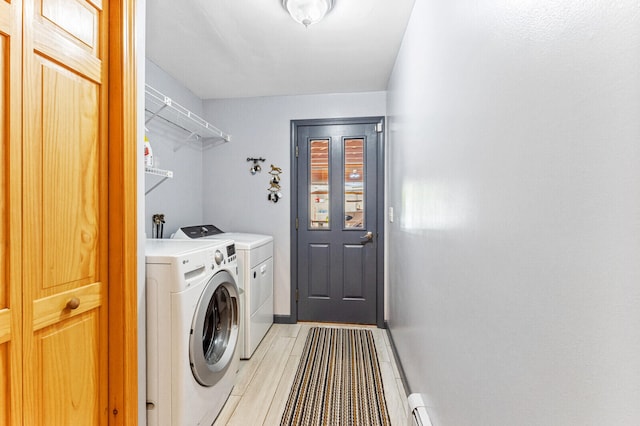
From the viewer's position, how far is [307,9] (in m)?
1.74


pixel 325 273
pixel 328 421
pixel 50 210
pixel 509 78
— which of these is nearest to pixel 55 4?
pixel 50 210

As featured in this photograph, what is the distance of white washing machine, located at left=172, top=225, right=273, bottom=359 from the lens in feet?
8.24

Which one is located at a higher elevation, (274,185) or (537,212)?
(274,185)

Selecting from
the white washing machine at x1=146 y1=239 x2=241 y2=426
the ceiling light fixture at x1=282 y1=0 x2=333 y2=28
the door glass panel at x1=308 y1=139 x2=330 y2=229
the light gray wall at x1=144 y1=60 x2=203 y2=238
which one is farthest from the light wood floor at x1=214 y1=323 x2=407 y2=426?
the ceiling light fixture at x1=282 y1=0 x2=333 y2=28

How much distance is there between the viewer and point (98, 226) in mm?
1287

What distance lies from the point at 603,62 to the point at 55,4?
1.50m

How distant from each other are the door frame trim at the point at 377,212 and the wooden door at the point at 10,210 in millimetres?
2437

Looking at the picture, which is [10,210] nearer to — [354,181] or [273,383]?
[273,383]

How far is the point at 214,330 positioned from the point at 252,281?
63cm

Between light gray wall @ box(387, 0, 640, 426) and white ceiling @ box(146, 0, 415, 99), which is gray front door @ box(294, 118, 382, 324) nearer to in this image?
white ceiling @ box(146, 0, 415, 99)

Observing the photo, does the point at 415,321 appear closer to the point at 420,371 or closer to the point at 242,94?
the point at 420,371

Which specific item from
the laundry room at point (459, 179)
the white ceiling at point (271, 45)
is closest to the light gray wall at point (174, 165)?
the laundry room at point (459, 179)

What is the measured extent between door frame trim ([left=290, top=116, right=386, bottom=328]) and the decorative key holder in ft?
0.47

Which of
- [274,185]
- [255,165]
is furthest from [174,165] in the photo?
[274,185]
